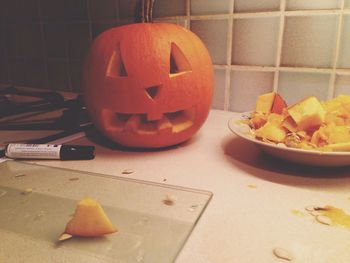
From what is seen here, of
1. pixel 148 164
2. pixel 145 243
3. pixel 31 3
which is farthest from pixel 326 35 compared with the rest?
pixel 31 3

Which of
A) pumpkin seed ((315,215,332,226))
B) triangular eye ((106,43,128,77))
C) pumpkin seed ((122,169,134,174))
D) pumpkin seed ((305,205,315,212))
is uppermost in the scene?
triangular eye ((106,43,128,77))

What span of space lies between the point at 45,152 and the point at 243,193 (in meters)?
→ 0.32

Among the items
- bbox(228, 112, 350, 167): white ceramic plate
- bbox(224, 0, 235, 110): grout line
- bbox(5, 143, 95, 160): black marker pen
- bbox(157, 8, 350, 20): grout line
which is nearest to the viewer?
bbox(228, 112, 350, 167): white ceramic plate

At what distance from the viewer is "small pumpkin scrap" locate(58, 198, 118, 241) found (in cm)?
30

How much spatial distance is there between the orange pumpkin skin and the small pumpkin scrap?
0.22 m

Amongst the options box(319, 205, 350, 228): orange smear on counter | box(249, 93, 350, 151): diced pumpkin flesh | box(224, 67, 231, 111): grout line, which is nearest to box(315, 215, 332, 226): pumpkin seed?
box(319, 205, 350, 228): orange smear on counter

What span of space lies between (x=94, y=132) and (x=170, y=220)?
0.38 metres

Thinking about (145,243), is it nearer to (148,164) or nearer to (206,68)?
(148,164)

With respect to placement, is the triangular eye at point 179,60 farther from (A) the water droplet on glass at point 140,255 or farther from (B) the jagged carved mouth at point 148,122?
(A) the water droplet on glass at point 140,255

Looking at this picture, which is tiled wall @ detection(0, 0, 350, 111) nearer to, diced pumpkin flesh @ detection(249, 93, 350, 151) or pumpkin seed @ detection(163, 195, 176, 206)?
diced pumpkin flesh @ detection(249, 93, 350, 151)

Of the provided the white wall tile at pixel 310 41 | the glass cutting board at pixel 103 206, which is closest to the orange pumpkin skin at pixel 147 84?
A: the glass cutting board at pixel 103 206

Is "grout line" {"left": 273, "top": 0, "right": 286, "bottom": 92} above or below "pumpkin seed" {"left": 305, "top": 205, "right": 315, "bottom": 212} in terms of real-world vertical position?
above

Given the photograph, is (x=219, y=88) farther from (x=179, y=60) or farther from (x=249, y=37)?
(x=179, y=60)

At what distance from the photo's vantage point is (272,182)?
42 centimetres
